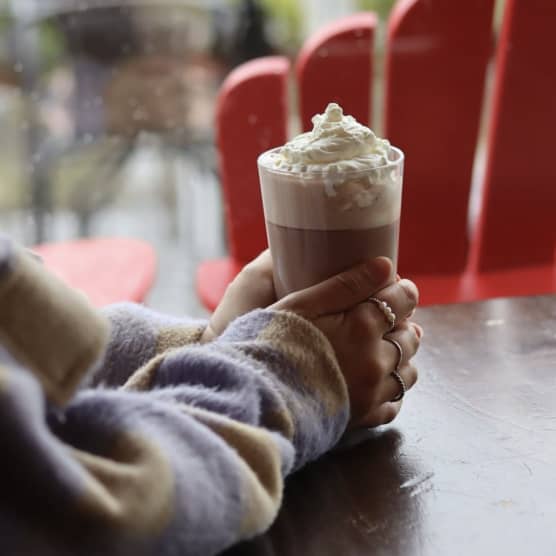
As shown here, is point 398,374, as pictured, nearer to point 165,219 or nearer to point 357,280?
point 357,280

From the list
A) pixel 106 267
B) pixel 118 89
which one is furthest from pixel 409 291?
pixel 118 89

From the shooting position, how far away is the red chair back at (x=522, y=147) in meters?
1.72

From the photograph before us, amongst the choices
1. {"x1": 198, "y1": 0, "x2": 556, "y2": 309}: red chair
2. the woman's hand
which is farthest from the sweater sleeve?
{"x1": 198, "y1": 0, "x2": 556, "y2": 309}: red chair

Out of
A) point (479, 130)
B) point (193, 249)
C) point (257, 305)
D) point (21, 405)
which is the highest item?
point (21, 405)

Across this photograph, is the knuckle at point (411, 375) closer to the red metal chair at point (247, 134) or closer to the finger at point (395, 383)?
the finger at point (395, 383)

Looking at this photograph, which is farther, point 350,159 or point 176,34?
point 176,34

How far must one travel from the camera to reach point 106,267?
1.86m

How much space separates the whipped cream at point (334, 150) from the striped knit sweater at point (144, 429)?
154 millimetres

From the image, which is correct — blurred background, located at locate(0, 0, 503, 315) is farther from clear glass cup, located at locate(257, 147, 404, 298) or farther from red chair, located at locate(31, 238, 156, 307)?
clear glass cup, located at locate(257, 147, 404, 298)

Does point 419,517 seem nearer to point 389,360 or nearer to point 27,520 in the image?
point 389,360

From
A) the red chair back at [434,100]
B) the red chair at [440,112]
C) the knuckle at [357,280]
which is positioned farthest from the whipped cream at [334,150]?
the red chair back at [434,100]

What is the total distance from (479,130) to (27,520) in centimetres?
151

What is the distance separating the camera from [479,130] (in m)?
1.80

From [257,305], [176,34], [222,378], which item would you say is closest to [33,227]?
[176,34]
